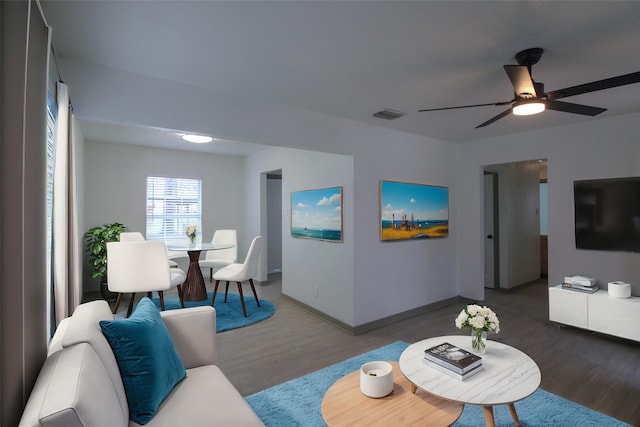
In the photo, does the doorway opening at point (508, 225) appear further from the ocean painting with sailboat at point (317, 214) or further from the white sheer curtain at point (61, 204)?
the white sheer curtain at point (61, 204)

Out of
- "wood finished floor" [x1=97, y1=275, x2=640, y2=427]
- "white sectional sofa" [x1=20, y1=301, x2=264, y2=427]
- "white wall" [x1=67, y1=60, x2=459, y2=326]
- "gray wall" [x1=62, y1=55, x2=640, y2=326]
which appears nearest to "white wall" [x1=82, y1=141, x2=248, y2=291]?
"gray wall" [x1=62, y1=55, x2=640, y2=326]

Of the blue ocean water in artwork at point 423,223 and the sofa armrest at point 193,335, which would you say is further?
the blue ocean water in artwork at point 423,223

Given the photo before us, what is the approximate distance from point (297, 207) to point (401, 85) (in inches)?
97.1

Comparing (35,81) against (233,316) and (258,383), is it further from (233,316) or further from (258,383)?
(233,316)

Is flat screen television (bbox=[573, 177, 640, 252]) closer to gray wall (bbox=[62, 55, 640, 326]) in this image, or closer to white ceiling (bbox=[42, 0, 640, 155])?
gray wall (bbox=[62, 55, 640, 326])

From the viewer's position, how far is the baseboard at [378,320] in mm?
3742

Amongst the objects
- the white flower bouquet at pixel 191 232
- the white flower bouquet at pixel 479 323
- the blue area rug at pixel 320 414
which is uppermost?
the white flower bouquet at pixel 191 232

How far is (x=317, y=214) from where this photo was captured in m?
4.27

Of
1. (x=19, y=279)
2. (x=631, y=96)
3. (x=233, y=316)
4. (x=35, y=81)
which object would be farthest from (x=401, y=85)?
(x=233, y=316)

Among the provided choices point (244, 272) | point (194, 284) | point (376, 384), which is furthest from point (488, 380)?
point (194, 284)

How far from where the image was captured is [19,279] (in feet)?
3.71

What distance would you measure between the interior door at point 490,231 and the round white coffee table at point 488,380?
3930 millimetres

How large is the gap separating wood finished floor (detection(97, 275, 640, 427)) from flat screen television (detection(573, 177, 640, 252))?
1023 mm

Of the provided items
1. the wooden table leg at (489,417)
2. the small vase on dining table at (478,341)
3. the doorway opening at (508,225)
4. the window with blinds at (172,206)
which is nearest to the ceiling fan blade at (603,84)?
the small vase on dining table at (478,341)
